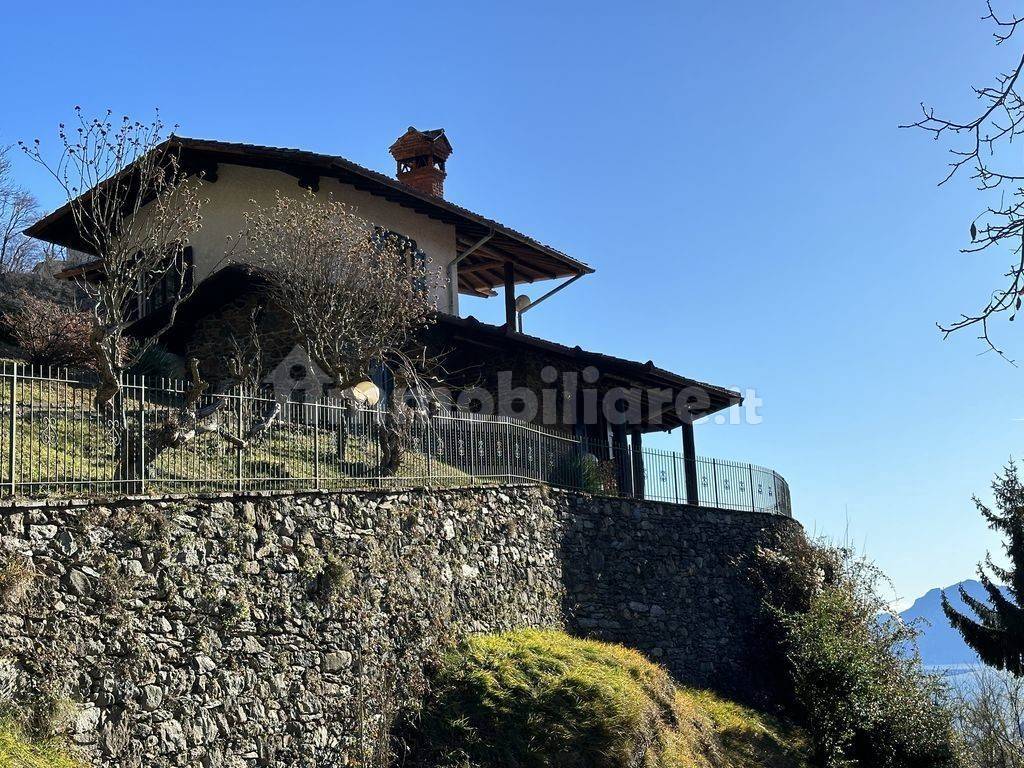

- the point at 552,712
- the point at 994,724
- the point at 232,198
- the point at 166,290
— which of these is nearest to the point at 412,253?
the point at 232,198

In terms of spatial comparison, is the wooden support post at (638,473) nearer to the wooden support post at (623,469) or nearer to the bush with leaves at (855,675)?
the wooden support post at (623,469)

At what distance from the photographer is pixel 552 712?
14.2 meters

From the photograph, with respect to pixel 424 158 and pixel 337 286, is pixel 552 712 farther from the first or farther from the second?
pixel 424 158

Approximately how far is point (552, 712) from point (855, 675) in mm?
7829

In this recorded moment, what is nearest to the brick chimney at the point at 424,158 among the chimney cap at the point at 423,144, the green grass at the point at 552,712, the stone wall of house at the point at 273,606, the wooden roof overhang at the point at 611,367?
the chimney cap at the point at 423,144

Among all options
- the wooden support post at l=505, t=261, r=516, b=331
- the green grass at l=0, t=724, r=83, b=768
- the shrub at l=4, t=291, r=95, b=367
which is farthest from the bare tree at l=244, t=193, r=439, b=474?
the green grass at l=0, t=724, r=83, b=768

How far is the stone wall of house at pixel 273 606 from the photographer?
1081 centimetres

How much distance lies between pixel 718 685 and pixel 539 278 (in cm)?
1168

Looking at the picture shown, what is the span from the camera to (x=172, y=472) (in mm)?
12766

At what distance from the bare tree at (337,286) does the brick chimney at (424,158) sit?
21.9 feet

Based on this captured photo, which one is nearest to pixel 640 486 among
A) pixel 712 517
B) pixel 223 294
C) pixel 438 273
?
pixel 712 517

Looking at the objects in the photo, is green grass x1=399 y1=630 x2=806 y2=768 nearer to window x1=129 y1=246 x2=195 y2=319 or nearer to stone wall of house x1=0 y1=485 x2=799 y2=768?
stone wall of house x1=0 y1=485 x2=799 y2=768

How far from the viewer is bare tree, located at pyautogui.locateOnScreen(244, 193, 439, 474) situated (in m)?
18.4

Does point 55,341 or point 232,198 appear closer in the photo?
point 55,341
